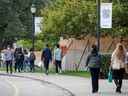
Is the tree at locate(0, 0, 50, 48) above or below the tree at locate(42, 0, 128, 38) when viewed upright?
below

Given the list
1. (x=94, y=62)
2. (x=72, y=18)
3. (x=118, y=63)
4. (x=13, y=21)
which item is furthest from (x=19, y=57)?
(x=13, y=21)

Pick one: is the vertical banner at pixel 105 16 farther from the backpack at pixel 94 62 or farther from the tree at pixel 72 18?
the tree at pixel 72 18

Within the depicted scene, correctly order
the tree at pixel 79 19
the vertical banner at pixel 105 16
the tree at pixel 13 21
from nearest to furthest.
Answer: the vertical banner at pixel 105 16
the tree at pixel 79 19
the tree at pixel 13 21

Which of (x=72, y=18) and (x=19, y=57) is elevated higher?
(x=72, y=18)

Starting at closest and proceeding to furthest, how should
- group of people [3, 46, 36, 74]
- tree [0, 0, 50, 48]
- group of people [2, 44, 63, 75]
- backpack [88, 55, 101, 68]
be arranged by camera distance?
backpack [88, 55, 101, 68], group of people [2, 44, 63, 75], group of people [3, 46, 36, 74], tree [0, 0, 50, 48]

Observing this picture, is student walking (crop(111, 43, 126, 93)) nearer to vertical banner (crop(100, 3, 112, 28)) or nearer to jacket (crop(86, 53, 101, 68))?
jacket (crop(86, 53, 101, 68))

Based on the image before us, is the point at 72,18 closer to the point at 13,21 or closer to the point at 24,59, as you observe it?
the point at 24,59

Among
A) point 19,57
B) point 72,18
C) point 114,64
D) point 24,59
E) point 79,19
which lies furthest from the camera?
point 24,59

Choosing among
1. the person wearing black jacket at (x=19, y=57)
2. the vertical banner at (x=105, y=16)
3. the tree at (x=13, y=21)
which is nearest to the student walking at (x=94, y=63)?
the vertical banner at (x=105, y=16)

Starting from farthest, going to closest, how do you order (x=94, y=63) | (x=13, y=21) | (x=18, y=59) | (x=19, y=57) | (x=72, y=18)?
(x=13, y=21)
(x=19, y=57)
(x=18, y=59)
(x=72, y=18)
(x=94, y=63)

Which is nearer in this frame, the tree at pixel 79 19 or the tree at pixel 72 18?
the tree at pixel 79 19

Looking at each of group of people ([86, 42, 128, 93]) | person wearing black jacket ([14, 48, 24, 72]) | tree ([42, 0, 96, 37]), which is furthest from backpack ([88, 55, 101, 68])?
person wearing black jacket ([14, 48, 24, 72])

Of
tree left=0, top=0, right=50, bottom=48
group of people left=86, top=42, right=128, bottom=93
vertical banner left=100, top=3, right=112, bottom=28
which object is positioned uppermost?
vertical banner left=100, top=3, right=112, bottom=28

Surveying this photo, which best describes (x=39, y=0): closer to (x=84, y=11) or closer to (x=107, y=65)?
(x=84, y=11)
